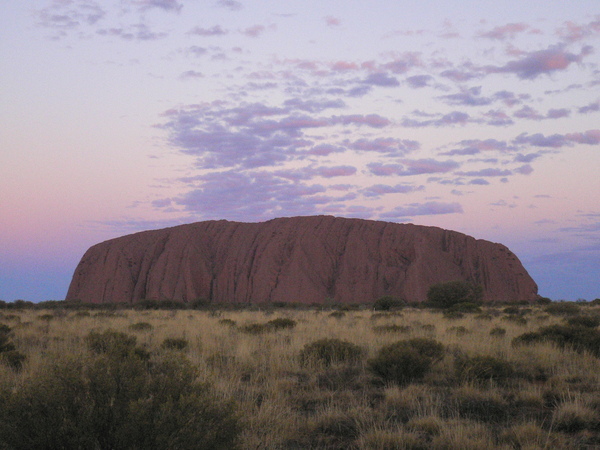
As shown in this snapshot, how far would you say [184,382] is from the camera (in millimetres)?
3693

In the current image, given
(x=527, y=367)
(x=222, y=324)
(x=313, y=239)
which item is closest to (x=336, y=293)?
(x=313, y=239)

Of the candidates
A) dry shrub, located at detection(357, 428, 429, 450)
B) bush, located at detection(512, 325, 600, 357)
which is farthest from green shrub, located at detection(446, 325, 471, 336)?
dry shrub, located at detection(357, 428, 429, 450)

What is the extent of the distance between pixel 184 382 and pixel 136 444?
66 cm

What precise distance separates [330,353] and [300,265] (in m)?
49.2

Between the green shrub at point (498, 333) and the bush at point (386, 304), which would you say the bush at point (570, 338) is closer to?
the green shrub at point (498, 333)

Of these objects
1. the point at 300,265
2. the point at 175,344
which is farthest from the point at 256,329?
the point at 300,265

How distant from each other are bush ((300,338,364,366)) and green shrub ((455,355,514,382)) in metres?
2.18

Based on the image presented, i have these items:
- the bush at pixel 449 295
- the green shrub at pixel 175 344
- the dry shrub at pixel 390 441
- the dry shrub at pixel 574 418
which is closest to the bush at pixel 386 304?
the bush at pixel 449 295

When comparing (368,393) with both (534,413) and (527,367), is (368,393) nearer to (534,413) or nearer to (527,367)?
(534,413)

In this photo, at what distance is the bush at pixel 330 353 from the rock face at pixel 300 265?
146 ft

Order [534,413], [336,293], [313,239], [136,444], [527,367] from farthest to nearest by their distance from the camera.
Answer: [313,239], [336,293], [527,367], [534,413], [136,444]

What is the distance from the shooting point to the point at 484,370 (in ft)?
24.0

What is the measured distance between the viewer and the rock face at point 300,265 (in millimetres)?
55844

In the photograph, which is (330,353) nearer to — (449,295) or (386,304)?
(386,304)
